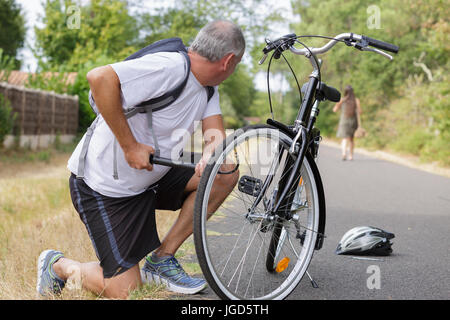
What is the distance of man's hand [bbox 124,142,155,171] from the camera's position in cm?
279

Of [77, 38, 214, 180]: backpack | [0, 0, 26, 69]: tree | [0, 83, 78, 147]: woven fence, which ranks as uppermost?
[0, 0, 26, 69]: tree

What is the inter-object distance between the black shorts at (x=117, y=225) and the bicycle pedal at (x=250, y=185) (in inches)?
22.9

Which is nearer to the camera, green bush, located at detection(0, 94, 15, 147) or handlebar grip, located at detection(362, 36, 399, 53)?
handlebar grip, located at detection(362, 36, 399, 53)

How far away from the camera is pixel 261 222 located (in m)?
2.82

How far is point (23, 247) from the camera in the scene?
460 centimetres

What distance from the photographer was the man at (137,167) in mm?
2734

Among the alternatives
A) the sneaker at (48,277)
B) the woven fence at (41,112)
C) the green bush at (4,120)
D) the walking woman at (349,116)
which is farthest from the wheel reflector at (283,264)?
the woven fence at (41,112)

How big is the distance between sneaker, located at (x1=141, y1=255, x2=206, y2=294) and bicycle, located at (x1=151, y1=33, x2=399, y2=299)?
0.69 ft

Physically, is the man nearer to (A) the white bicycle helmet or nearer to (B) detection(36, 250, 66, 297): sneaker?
(B) detection(36, 250, 66, 297): sneaker

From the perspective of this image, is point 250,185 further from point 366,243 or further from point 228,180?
point 366,243

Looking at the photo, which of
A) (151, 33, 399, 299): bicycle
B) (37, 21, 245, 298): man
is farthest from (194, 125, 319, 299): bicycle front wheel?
(37, 21, 245, 298): man

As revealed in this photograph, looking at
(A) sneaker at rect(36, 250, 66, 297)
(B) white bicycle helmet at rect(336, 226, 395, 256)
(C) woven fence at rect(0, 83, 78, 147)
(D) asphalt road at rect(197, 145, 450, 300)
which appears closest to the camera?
(A) sneaker at rect(36, 250, 66, 297)

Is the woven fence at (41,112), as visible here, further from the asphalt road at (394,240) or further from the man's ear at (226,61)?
the man's ear at (226,61)
